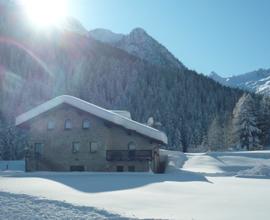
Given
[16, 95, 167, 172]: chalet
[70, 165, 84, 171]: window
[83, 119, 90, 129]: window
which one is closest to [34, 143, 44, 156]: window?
[16, 95, 167, 172]: chalet

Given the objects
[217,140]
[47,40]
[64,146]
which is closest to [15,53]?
[47,40]

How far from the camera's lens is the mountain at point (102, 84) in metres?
123

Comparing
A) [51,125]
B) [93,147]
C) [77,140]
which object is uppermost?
[51,125]

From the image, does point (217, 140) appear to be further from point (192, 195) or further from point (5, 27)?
point (5, 27)

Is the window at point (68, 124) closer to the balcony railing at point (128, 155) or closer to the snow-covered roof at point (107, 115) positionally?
the snow-covered roof at point (107, 115)

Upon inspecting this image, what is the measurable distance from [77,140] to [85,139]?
2.56 feet

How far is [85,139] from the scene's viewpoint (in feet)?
127

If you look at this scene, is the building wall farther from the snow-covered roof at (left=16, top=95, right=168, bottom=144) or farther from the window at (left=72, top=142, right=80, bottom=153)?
the snow-covered roof at (left=16, top=95, right=168, bottom=144)

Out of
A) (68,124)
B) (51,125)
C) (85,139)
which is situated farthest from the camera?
(51,125)

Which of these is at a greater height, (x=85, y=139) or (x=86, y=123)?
(x=86, y=123)

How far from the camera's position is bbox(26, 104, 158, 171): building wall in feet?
125

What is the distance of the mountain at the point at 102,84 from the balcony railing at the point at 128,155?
69.3 m

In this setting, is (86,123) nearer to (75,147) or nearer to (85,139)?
(85,139)

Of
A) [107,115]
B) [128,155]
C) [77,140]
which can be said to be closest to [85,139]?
[77,140]
